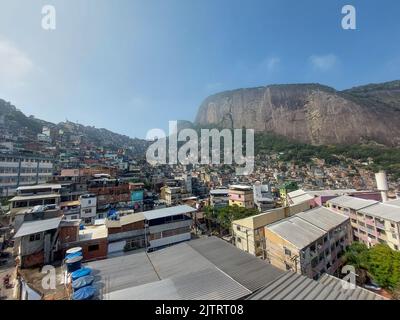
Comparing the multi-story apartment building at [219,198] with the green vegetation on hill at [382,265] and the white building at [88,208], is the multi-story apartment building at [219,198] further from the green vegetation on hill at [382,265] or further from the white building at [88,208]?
the green vegetation on hill at [382,265]

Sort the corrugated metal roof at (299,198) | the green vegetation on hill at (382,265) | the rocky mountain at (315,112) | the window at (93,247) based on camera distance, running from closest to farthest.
Answer: the green vegetation on hill at (382,265) < the window at (93,247) < the corrugated metal roof at (299,198) < the rocky mountain at (315,112)

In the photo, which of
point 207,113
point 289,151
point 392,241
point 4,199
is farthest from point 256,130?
point 4,199

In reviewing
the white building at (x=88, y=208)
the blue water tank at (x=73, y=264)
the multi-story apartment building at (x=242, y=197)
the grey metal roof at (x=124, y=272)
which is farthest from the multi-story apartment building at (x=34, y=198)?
the multi-story apartment building at (x=242, y=197)

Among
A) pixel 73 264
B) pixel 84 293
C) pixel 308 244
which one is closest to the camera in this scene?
pixel 84 293

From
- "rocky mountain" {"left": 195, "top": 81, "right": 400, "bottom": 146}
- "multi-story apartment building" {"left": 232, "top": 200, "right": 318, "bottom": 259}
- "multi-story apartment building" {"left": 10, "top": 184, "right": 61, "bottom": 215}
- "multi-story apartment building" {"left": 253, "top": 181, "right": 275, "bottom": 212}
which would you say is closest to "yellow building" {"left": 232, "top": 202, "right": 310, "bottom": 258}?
"multi-story apartment building" {"left": 232, "top": 200, "right": 318, "bottom": 259}

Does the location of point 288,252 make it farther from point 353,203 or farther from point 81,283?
point 353,203

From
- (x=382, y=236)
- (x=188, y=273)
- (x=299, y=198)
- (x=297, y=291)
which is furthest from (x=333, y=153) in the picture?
(x=188, y=273)
